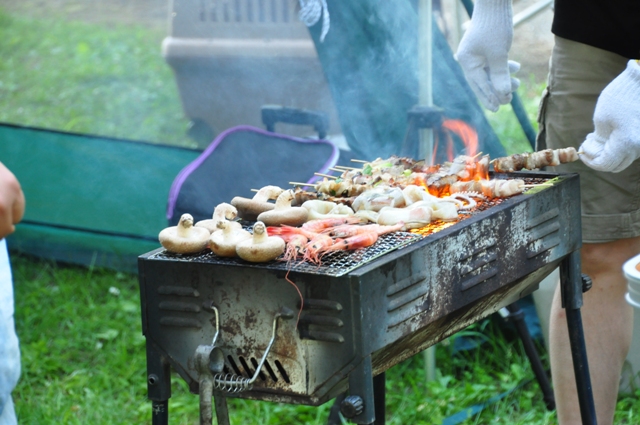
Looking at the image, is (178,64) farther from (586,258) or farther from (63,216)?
(586,258)

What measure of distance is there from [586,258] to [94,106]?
23.0 feet

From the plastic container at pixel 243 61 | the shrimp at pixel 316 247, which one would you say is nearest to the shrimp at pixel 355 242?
the shrimp at pixel 316 247

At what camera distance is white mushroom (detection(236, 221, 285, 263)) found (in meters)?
1.92

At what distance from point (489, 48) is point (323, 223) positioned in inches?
49.5

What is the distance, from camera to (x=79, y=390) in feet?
13.4

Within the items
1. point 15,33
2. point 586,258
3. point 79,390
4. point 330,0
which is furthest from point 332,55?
point 15,33

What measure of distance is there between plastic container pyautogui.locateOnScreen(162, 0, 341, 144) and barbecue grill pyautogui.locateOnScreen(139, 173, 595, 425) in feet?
8.94

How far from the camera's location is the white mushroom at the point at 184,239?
205 cm

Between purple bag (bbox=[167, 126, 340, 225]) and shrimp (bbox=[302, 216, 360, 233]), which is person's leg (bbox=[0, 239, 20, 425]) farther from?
purple bag (bbox=[167, 126, 340, 225])

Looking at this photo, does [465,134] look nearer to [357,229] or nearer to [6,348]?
[357,229]

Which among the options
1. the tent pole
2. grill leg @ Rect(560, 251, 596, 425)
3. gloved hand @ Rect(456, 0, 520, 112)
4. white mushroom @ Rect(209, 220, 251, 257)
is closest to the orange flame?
the tent pole

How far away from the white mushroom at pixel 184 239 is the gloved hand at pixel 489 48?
1.51 metres

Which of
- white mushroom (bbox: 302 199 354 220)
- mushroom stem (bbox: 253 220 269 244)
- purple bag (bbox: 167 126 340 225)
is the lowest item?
purple bag (bbox: 167 126 340 225)

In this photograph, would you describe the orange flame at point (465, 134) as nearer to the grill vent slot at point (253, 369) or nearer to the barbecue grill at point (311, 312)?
the barbecue grill at point (311, 312)
